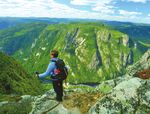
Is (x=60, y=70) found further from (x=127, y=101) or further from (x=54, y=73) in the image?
(x=127, y=101)

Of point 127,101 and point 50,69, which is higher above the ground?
point 50,69

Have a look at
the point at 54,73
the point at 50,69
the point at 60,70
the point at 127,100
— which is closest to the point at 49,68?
the point at 50,69

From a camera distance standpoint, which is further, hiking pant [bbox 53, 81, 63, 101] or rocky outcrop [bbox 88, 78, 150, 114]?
hiking pant [bbox 53, 81, 63, 101]

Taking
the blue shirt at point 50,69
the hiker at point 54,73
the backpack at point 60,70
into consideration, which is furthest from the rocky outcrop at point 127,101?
the blue shirt at point 50,69

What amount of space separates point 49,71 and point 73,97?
4.75m

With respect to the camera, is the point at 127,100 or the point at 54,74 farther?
the point at 54,74

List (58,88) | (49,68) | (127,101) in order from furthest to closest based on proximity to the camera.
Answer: (58,88) → (49,68) → (127,101)

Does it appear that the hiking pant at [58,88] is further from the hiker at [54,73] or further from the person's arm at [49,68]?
the person's arm at [49,68]

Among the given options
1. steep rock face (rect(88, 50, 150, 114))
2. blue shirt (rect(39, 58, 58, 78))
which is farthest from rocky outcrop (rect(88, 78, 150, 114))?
blue shirt (rect(39, 58, 58, 78))

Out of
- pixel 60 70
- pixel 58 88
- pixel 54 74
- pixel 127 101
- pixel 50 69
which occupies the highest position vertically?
pixel 50 69

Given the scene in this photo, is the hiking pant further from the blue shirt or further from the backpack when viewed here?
the blue shirt

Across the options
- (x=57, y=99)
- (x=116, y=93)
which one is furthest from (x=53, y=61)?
(x=116, y=93)

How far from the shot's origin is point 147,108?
76.7ft

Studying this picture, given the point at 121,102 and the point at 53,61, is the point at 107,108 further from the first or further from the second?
the point at 53,61
